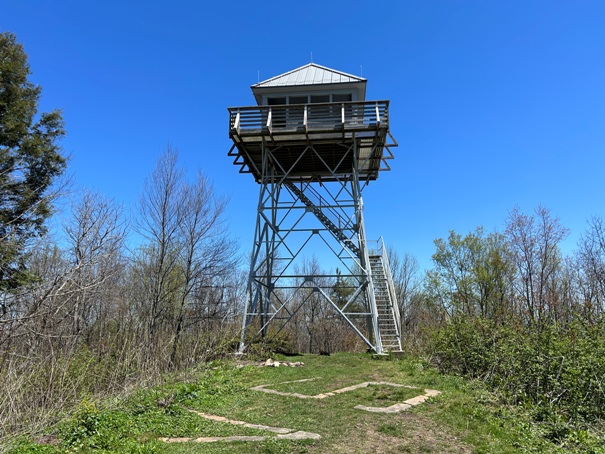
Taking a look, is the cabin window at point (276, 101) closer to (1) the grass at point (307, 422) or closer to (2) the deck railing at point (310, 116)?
(2) the deck railing at point (310, 116)

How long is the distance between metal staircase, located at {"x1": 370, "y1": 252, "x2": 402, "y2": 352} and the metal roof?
7125 mm

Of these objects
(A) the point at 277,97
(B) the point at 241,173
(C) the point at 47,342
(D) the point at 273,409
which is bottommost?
(D) the point at 273,409

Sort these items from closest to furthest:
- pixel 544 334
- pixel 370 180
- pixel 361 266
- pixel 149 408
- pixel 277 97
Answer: pixel 149 408, pixel 544 334, pixel 361 266, pixel 277 97, pixel 370 180

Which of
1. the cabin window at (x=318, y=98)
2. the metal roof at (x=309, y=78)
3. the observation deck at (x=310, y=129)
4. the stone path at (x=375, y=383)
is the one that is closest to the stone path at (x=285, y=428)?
the stone path at (x=375, y=383)

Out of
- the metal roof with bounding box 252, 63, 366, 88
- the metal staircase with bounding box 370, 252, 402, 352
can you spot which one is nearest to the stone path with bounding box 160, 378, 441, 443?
the metal staircase with bounding box 370, 252, 402, 352

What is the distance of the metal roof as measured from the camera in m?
15.3

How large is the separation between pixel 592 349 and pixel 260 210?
1103 cm

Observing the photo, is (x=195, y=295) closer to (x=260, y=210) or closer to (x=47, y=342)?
(x=260, y=210)

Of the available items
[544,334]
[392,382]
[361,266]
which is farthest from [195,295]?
[544,334]

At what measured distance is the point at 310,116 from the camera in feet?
47.3

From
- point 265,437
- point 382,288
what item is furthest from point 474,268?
point 265,437

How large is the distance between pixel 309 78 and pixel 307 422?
1344cm

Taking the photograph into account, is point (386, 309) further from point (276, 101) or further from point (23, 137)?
point (23, 137)

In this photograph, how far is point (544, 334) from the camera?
7.62 m
